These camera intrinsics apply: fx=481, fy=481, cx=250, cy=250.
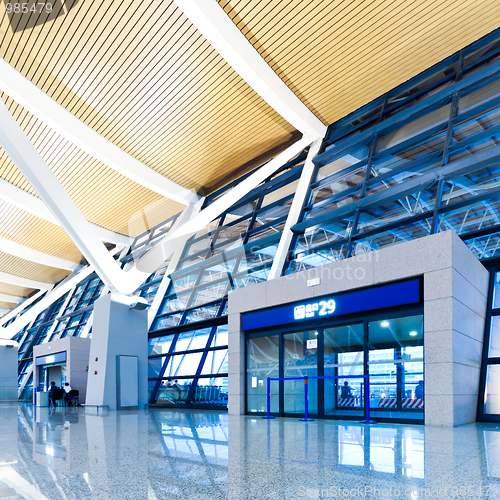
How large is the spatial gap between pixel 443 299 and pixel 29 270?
102 feet

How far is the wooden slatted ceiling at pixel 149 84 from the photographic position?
1280cm

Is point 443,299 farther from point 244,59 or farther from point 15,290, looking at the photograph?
point 15,290

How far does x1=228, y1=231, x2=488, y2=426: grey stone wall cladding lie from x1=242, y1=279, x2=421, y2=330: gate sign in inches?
6.7

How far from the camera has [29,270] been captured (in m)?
33.2

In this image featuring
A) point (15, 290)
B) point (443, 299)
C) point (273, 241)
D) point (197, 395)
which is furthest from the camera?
point (15, 290)

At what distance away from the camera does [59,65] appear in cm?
1418

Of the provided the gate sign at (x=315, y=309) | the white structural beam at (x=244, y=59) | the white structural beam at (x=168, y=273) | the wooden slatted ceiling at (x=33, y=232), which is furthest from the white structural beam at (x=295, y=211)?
the wooden slatted ceiling at (x=33, y=232)

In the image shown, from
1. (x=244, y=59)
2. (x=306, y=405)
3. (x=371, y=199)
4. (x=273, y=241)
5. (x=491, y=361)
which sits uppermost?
(x=244, y=59)

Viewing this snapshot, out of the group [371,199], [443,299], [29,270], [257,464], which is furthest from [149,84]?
[29,270]

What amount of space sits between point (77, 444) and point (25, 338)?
3278 centimetres

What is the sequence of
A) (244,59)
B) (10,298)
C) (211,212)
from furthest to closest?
(10,298) → (211,212) → (244,59)

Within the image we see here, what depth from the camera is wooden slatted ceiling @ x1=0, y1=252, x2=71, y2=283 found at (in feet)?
102

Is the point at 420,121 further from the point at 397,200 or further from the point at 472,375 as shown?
the point at 472,375

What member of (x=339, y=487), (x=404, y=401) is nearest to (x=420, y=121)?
(x=404, y=401)
